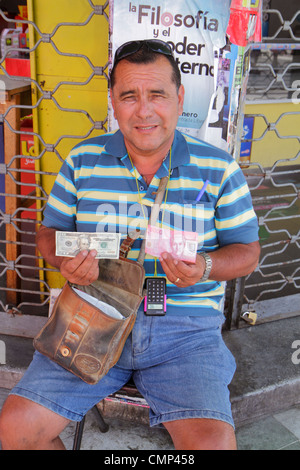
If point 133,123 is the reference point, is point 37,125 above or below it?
below

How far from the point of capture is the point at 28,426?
161cm

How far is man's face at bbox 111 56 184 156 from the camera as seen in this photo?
182cm

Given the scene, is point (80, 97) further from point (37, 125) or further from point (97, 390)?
point (97, 390)

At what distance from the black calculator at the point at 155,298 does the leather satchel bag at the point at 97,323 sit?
9 cm

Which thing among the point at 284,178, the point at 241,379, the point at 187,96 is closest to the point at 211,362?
the point at 241,379

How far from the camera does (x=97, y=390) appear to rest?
5.88 ft

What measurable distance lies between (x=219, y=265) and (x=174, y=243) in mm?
238

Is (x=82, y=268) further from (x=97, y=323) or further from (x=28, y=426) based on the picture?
(x=28, y=426)

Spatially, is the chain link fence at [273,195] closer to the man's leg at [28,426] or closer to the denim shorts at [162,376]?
the denim shorts at [162,376]

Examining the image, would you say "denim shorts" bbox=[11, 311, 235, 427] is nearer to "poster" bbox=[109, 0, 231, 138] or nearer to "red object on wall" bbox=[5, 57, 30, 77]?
"poster" bbox=[109, 0, 231, 138]

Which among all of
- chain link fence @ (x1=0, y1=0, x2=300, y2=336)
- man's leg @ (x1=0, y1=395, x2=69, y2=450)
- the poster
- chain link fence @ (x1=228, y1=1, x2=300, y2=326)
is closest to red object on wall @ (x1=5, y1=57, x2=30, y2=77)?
chain link fence @ (x1=0, y1=0, x2=300, y2=336)

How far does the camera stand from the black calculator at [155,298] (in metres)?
1.83

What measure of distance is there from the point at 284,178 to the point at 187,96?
5019 mm

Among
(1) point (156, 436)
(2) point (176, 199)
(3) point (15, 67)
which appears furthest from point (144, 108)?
(3) point (15, 67)
